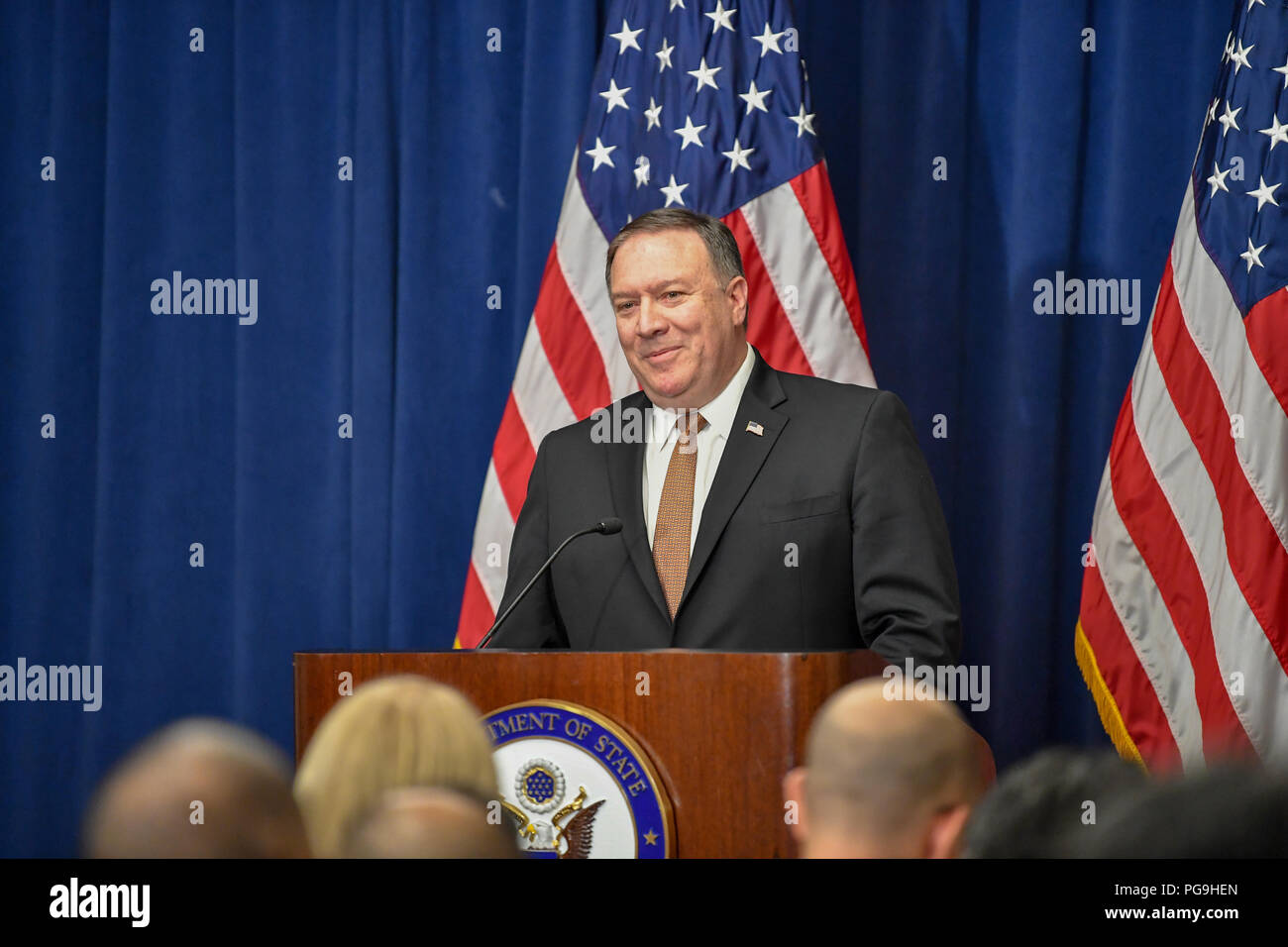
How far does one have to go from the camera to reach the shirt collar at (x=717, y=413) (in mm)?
2926

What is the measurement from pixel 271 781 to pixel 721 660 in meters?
1.06

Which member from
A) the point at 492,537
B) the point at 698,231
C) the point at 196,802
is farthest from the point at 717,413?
the point at 196,802

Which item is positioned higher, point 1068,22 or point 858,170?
point 1068,22

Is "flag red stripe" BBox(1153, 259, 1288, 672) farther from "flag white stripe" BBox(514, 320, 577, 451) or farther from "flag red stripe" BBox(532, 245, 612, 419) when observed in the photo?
"flag white stripe" BBox(514, 320, 577, 451)

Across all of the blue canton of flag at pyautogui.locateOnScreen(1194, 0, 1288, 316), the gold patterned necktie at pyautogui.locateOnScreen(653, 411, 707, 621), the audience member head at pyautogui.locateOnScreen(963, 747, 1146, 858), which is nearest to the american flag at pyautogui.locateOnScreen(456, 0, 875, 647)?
the gold patterned necktie at pyautogui.locateOnScreen(653, 411, 707, 621)

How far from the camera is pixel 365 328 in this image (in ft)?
13.8

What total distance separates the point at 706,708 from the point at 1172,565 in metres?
2.00

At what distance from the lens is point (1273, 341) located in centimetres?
320

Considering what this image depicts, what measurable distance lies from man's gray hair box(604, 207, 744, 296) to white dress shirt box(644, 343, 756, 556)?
211 millimetres

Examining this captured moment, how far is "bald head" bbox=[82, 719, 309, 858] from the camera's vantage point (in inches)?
30.7

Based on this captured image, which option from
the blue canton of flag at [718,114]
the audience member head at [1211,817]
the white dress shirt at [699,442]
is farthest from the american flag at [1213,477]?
the audience member head at [1211,817]

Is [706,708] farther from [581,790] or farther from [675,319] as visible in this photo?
[675,319]
